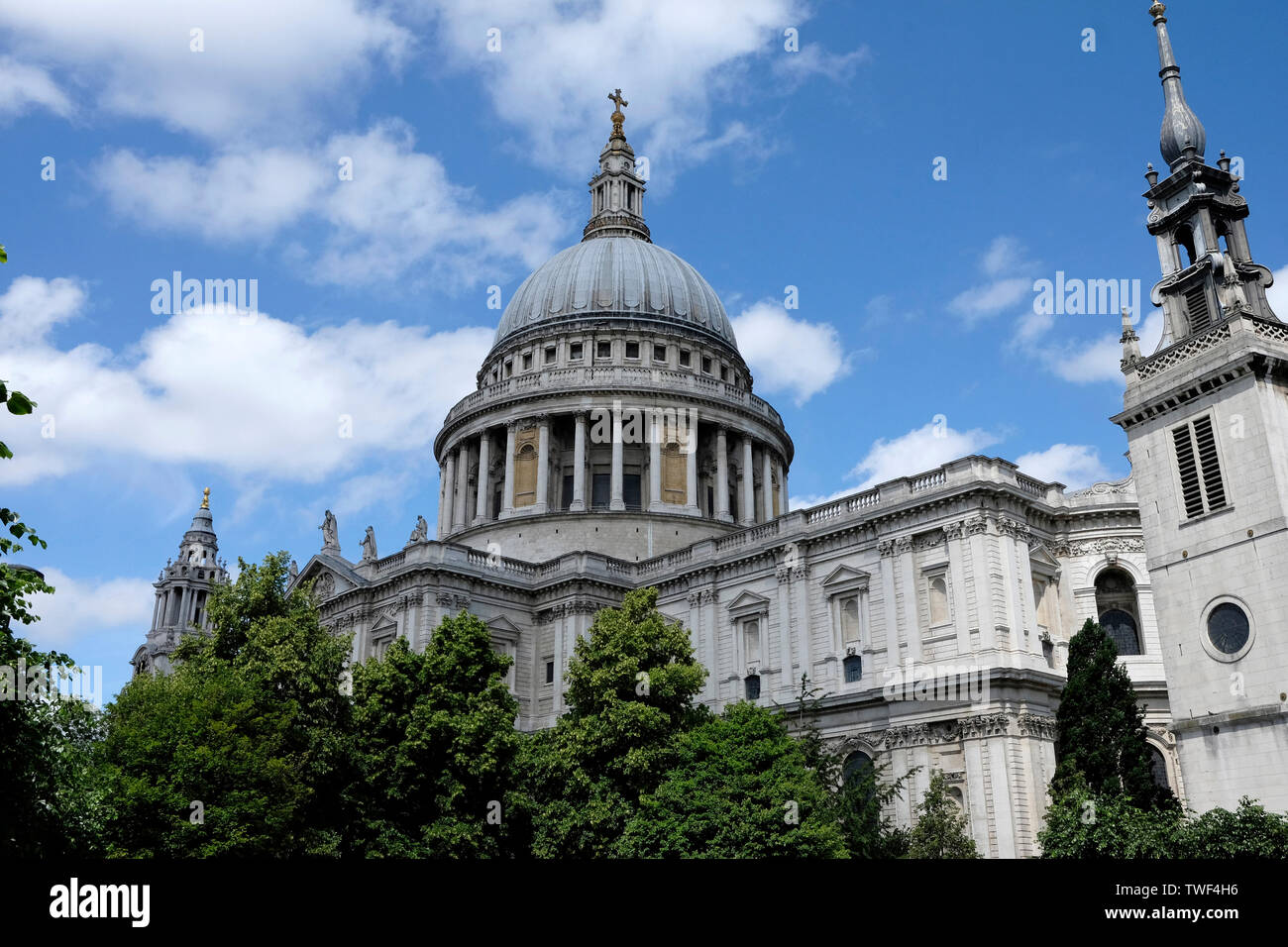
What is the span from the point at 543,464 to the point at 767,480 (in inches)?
600

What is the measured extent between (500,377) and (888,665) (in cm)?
4218

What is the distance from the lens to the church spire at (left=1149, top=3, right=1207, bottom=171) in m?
38.7

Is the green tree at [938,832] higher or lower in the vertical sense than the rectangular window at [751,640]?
lower

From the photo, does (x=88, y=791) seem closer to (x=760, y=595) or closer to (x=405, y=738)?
(x=405, y=738)

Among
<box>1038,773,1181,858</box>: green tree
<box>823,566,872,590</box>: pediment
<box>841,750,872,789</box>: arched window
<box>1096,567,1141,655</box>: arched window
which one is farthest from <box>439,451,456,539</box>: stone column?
<box>1038,773,1181,858</box>: green tree

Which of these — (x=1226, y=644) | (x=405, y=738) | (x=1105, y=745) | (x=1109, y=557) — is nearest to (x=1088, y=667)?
(x=1105, y=745)

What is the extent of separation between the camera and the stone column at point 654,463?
6838cm

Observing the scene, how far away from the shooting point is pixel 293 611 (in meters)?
39.5

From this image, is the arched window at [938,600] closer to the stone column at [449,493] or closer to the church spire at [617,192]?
the stone column at [449,493]

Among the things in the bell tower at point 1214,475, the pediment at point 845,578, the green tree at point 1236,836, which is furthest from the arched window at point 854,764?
the green tree at point 1236,836

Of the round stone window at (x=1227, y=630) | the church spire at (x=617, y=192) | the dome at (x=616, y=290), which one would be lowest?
the round stone window at (x=1227, y=630)

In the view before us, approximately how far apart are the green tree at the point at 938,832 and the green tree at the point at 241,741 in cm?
1892

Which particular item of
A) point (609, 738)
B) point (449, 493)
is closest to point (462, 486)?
point (449, 493)

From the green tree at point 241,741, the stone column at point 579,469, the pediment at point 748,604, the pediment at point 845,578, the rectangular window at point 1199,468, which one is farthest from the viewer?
the stone column at point 579,469
